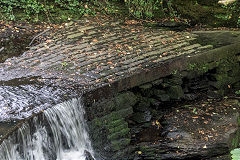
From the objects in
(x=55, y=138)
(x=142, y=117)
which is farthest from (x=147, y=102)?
(x=55, y=138)

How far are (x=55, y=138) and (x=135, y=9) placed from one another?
5231 mm

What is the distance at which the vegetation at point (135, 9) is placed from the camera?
7920 mm

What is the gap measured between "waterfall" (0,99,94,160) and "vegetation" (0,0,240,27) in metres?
4.09

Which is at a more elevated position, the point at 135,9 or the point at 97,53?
the point at 135,9

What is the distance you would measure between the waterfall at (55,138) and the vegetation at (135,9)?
13.4 ft

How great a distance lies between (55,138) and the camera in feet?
13.6

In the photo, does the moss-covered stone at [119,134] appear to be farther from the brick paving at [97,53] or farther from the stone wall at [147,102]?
the brick paving at [97,53]

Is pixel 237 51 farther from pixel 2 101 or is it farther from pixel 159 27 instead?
pixel 2 101

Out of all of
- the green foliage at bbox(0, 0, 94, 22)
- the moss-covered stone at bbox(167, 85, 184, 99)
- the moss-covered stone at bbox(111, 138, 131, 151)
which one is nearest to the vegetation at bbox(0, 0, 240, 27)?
the green foliage at bbox(0, 0, 94, 22)

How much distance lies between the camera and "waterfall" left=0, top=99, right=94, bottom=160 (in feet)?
11.9

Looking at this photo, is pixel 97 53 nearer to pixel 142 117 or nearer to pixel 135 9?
pixel 142 117

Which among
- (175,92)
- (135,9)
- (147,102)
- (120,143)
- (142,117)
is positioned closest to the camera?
(120,143)

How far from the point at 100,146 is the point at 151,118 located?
115cm

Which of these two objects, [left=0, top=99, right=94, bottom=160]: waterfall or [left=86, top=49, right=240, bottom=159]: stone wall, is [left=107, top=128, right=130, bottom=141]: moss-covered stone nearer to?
[left=86, top=49, right=240, bottom=159]: stone wall
